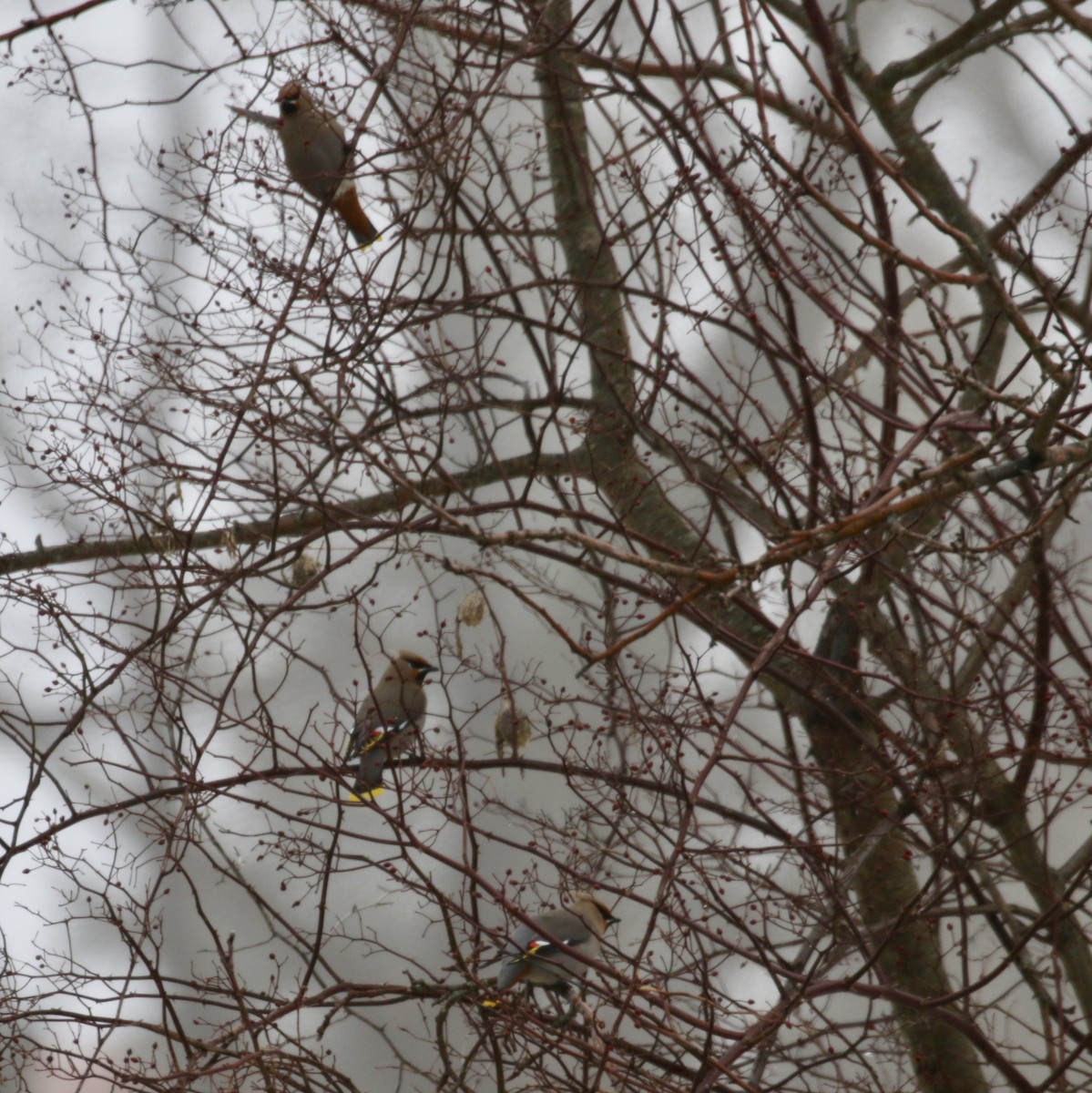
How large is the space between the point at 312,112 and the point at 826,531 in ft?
4.64

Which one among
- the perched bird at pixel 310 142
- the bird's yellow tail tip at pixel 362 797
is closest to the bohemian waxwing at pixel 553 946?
the bird's yellow tail tip at pixel 362 797

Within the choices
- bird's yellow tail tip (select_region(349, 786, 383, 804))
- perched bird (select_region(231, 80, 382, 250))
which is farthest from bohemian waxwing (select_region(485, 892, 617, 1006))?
perched bird (select_region(231, 80, 382, 250))

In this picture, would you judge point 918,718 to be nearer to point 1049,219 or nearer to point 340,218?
point 340,218

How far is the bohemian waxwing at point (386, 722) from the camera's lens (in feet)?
6.59

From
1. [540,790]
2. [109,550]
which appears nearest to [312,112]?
[109,550]

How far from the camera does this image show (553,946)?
220 cm

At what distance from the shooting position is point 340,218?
8.80ft

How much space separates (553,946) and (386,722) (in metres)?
0.50

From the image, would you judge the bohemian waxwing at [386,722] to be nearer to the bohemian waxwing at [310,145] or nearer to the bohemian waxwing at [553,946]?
the bohemian waxwing at [553,946]

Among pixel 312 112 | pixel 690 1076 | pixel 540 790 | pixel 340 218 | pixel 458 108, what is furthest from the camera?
pixel 540 790

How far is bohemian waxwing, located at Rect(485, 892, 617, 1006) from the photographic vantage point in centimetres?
220

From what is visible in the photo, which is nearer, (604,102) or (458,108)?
(458,108)

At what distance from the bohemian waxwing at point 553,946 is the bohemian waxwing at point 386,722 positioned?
35 cm

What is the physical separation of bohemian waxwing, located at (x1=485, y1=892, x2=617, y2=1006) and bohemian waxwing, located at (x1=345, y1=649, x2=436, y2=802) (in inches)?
13.8
